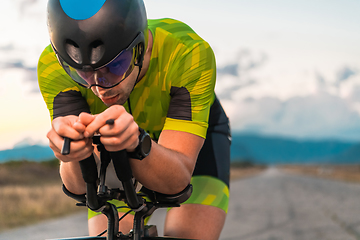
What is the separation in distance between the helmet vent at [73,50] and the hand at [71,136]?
1.65ft

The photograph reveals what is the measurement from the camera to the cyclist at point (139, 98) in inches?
61.0

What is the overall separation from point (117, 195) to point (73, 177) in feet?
0.95

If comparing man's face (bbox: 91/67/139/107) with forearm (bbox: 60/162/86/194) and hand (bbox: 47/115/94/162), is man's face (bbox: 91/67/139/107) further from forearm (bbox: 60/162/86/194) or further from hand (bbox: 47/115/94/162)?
hand (bbox: 47/115/94/162)

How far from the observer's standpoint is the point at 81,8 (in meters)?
1.86

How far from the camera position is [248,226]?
25.7ft

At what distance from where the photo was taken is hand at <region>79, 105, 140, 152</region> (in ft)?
4.64

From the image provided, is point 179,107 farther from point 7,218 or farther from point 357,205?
point 357,205

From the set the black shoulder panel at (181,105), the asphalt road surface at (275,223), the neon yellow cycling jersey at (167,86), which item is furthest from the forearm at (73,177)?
the asphalt road surface at (275,223)

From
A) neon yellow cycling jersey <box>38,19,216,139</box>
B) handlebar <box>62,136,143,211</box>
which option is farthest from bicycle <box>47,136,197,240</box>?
neon yellow cycling jersey <box>38,19,216,139</box>

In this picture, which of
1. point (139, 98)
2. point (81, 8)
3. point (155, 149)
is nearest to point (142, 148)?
point (155, 149)

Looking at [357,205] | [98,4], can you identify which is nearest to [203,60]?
[98,4]

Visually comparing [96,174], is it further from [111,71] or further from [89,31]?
[89,31]

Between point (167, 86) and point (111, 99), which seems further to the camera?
point (167, 86)

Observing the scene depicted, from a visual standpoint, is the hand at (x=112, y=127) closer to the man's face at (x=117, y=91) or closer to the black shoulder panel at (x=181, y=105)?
the man's face at (x=117, y=91)
